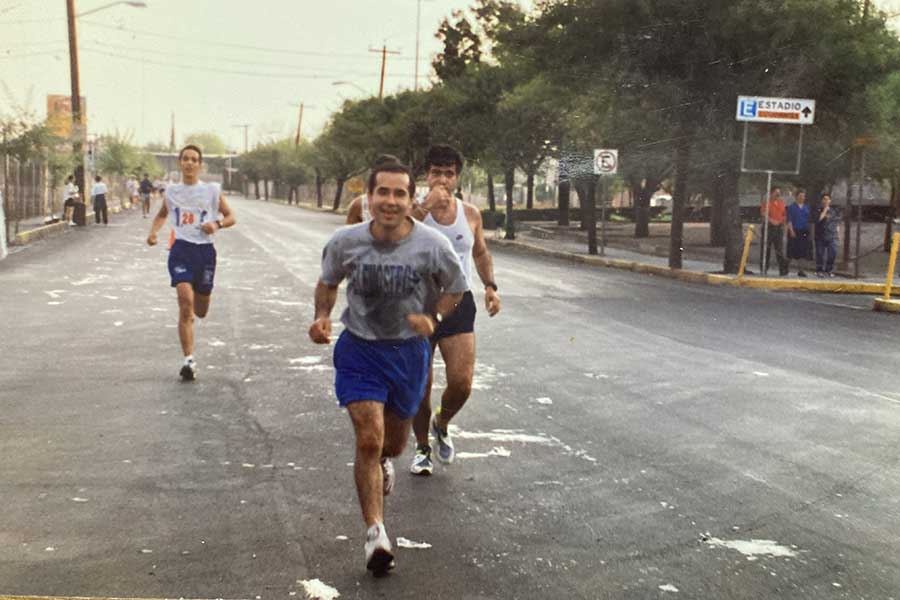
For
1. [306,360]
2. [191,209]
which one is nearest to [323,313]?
[191,209]

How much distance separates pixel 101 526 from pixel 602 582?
7.34 feet

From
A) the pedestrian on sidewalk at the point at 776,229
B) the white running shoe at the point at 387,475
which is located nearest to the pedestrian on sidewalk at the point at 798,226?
the pedestrian on sidewalk at the point at 776,229

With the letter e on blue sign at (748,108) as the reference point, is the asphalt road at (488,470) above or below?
below

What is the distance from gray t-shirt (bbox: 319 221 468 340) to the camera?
4367mm

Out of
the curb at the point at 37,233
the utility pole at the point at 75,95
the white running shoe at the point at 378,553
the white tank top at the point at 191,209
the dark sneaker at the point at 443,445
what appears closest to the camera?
the white running shoe at the point at 378,553

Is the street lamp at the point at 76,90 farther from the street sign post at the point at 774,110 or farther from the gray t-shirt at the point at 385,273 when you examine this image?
the gray t-shirt at the point at 385,273

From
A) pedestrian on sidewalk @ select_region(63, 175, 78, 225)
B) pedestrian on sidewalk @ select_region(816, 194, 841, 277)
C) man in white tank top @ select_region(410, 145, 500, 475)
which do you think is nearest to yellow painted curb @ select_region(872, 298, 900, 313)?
pedestrian on sidewalk @ select_region(816, 194, 841, 277)

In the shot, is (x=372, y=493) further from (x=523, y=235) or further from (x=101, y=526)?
(x=523, y=235)

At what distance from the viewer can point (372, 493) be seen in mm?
4238

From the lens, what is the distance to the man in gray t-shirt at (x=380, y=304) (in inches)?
169

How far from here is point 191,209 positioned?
8734mm

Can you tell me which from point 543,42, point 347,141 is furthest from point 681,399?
point 347,141

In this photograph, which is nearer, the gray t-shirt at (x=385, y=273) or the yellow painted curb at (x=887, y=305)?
the gray t-shirt at (x=385, y=273)

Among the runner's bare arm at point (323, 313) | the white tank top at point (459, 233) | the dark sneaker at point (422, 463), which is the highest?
the white tank top at point (459, 233)
